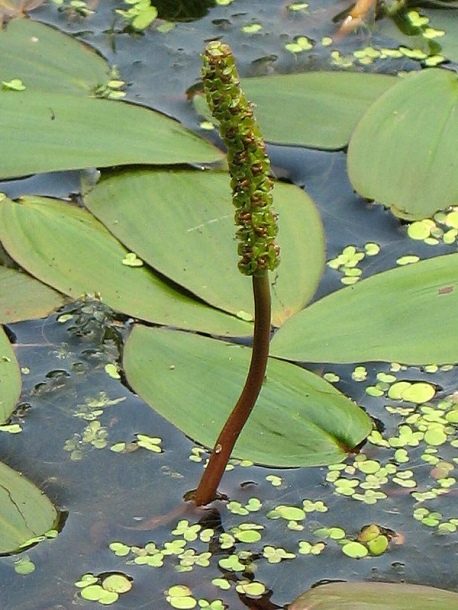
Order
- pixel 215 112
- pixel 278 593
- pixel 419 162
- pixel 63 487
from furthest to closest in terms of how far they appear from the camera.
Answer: pixel 419 162 < pixel 63 487 < pixel 278 593 < pixel 215 112

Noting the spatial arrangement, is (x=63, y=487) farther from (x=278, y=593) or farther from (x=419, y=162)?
(x=419, y=162)

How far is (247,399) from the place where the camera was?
1.17m

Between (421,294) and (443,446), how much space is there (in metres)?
0.21

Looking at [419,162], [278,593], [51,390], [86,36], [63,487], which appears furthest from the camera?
[86,36]

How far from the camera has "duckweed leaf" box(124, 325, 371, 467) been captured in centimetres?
129

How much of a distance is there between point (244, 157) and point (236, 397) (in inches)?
18.4

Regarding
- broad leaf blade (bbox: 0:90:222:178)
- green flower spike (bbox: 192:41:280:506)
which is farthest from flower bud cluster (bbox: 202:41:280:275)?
broad leaf blade (bbox: 0:90:222:178)

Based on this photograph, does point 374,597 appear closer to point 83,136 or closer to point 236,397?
point 236,397

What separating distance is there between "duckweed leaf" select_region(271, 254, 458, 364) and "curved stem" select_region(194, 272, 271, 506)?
8.2 inches

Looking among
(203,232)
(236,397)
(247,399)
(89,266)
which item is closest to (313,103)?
(203,232)

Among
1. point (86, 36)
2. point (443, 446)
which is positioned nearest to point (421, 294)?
point (443, 446)

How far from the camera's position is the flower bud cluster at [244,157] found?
0.89 meters

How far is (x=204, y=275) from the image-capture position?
1488mm

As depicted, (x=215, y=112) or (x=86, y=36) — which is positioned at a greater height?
(x=215, y=112)
